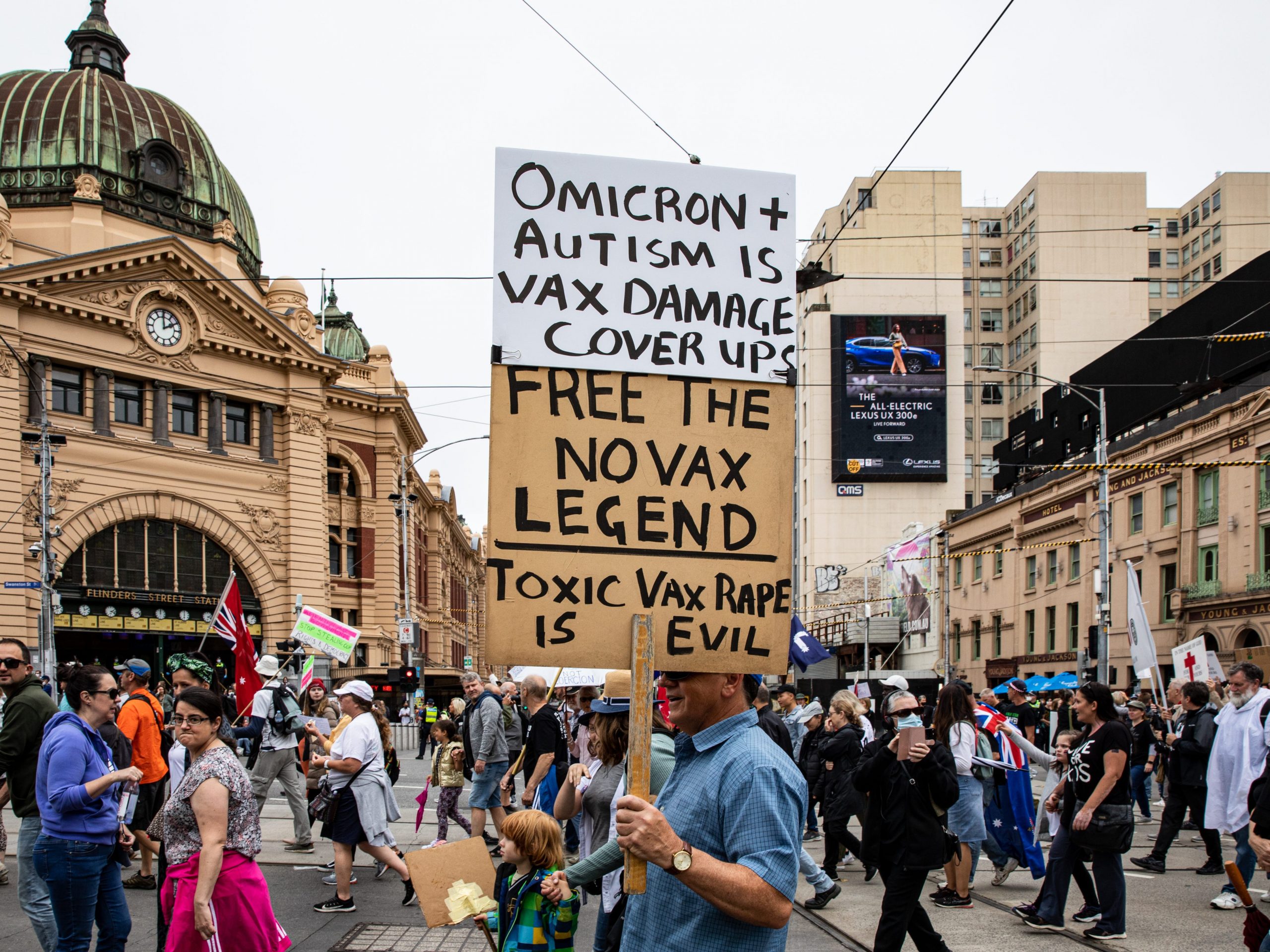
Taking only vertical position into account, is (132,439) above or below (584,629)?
above

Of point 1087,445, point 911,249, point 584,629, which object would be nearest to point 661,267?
point 584,629

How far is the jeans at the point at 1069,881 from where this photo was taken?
798cm

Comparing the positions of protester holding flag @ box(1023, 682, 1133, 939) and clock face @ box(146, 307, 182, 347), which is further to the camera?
clock face @ box(146, 307, 182, 347)

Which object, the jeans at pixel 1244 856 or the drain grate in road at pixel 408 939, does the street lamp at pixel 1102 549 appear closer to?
the jeans at pixel 1244 856

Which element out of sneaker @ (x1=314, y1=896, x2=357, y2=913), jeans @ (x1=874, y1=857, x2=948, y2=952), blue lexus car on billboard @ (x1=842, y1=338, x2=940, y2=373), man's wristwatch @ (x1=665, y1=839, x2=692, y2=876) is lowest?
sneaker @ (x1=314, y1=896, x2=357, y2=913)

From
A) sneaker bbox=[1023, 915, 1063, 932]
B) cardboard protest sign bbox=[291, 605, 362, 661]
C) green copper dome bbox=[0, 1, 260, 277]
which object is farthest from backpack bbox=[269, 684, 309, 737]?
green copper dome bbox=[0, 1, 260, 277]

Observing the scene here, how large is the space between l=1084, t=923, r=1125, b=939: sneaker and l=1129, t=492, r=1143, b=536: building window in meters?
34.8

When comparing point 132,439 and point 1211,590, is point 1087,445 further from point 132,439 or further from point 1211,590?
point 132,439

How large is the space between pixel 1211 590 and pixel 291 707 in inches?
1217

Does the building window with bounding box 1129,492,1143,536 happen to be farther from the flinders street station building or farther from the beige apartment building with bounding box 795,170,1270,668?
the beige apartment building with bounding box 795,170,1270,668

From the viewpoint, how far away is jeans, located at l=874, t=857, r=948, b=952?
6.47 m

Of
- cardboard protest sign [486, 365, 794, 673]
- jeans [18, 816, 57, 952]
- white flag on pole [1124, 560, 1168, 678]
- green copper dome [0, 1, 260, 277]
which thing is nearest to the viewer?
cardboard protest sign [486, 365, 794, 673]

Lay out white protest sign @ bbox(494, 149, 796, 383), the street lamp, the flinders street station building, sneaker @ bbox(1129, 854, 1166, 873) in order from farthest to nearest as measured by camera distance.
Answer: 1. the flinders street station building
2. the street lamp
3. sneaker @ bbox(1129, 854, 1166, 873)
4. white protest sign @ bbox(494, 149, 796, 383)

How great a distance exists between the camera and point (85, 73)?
165 ft
